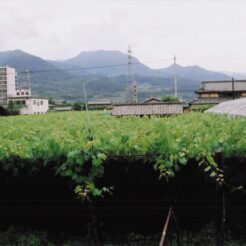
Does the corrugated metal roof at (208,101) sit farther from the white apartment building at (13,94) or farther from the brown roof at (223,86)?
the white apartment building at (13,94)

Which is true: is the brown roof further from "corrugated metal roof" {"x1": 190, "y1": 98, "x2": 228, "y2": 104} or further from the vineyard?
the vineyard

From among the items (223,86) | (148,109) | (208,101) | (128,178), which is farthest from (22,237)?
(223,86)

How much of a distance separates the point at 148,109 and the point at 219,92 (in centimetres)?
2801

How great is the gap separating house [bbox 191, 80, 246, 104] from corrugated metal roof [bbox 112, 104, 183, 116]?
22750 mm

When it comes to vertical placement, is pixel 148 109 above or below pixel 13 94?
below

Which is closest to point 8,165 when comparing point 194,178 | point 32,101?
point 194,178

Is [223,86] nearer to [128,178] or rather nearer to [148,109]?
[148,109]

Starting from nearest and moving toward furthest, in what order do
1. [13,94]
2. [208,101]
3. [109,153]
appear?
[109,153] → [208,101] → [13,94]

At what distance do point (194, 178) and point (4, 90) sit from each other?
13330 centimetres

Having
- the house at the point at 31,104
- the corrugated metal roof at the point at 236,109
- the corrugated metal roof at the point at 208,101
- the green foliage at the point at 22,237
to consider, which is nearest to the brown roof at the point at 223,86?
the corrugated metal roof at the point at 208,101

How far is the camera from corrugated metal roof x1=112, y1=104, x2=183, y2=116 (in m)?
37.2

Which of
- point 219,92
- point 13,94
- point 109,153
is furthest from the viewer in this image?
point 13,94

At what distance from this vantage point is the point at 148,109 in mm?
37969

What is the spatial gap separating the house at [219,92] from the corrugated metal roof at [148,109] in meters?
22.8
